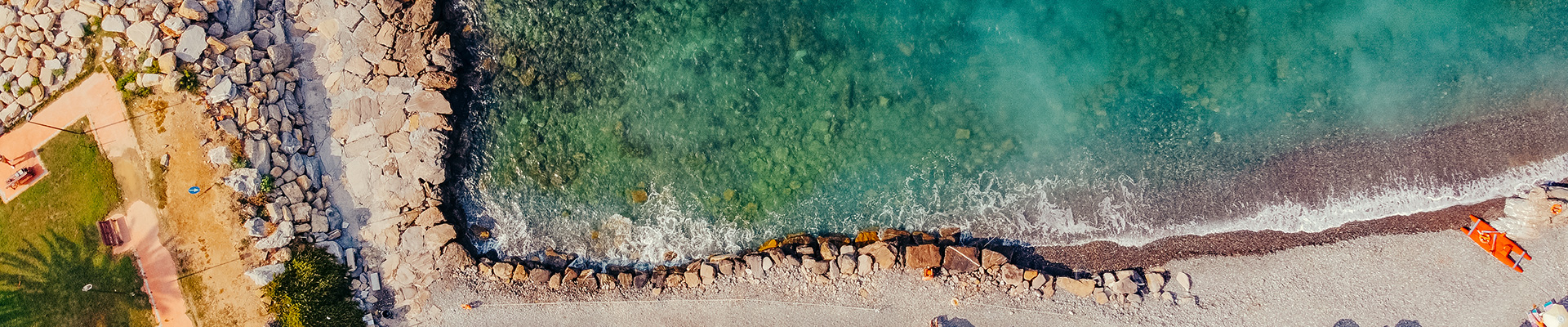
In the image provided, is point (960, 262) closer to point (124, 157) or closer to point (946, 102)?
point (946, 102)

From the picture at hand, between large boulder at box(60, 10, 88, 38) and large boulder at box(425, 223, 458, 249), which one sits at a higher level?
large boulder at box(60, 10, 88, 38)

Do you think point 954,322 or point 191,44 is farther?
point 954,322

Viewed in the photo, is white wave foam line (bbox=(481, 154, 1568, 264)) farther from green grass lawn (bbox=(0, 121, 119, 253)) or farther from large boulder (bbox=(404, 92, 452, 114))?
green grass lawn (bbox=(0, 121, 119, 253))

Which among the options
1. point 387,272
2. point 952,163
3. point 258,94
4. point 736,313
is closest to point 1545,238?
point 952,163

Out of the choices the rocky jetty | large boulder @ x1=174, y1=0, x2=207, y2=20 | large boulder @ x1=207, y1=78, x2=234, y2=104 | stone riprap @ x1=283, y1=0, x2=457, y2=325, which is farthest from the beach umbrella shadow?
large boulder @ x1=174, y1=0, x2=207, y2=20

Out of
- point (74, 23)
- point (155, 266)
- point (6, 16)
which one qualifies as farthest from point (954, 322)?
point (6, 16)

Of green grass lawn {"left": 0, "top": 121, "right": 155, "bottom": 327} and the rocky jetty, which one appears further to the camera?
the rocky jetty
